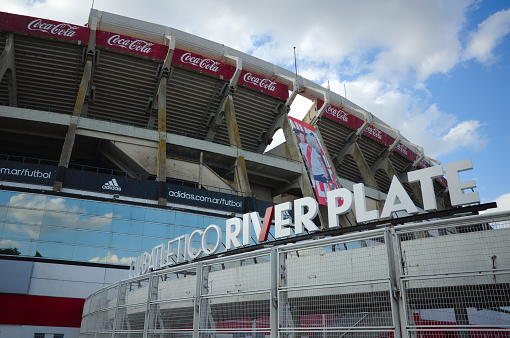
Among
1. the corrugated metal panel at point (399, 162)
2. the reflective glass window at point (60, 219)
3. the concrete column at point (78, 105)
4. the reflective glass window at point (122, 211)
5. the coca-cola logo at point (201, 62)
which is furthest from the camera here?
the corrugated metal panel at point (399, 162)

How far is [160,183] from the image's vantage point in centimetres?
2811

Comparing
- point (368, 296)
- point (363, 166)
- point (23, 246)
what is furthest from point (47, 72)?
point (368, 296)

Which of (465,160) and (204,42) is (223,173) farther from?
(465,160)

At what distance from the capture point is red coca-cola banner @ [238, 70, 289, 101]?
124 ft

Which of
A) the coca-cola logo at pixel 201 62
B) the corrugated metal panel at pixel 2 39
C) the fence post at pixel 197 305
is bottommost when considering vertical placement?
the fence post at pixel 197 305

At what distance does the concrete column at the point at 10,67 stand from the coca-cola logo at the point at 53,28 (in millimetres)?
1844

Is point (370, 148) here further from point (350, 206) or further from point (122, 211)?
point (350, 206)

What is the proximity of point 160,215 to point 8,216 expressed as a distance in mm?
8814

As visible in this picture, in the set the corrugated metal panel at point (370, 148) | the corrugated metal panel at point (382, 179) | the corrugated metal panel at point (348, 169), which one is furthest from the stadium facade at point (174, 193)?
the corrugated metal panel at point (382, 179)

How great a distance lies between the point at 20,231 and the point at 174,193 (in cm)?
957

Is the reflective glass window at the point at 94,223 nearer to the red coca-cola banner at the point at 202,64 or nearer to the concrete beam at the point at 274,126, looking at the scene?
the red coca-cola banner at the point at 202,64

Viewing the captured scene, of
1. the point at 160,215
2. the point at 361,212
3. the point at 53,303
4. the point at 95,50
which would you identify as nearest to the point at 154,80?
the point at 95,50

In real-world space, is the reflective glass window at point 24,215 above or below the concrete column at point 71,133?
below

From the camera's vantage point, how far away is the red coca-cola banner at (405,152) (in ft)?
165
